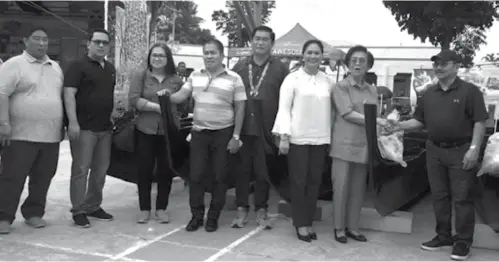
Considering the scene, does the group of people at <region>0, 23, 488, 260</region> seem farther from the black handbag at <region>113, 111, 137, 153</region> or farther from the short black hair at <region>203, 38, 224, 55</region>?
the black handbag at <region>113, 111, 137, 153</region>

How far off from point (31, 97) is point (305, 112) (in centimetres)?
227

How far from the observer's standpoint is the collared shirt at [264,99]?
420 centimetres

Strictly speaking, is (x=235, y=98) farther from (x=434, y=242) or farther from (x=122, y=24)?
(x=122, y=24)

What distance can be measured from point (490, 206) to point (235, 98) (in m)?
2.43

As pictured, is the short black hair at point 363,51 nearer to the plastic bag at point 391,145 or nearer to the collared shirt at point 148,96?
the plastic bag at point 391,145

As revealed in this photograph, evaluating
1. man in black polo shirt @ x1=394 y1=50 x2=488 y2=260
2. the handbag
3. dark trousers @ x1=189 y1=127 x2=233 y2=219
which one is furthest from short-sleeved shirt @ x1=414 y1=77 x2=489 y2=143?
the handbag

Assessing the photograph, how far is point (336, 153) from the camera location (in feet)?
13.2

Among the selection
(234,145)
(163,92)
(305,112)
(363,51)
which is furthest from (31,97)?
(363,51)

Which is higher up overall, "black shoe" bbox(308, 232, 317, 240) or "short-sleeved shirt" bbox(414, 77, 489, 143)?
"short-sleeved shirt" bbox(414, 77, 489, 143)

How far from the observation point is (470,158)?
141 inches

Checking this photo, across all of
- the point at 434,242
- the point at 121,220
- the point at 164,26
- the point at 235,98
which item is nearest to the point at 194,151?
the point at 235,98

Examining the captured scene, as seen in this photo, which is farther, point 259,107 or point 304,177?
point 259,107

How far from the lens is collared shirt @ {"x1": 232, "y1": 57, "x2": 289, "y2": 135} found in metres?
4.20

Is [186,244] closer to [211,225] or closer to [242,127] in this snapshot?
[211,225]
